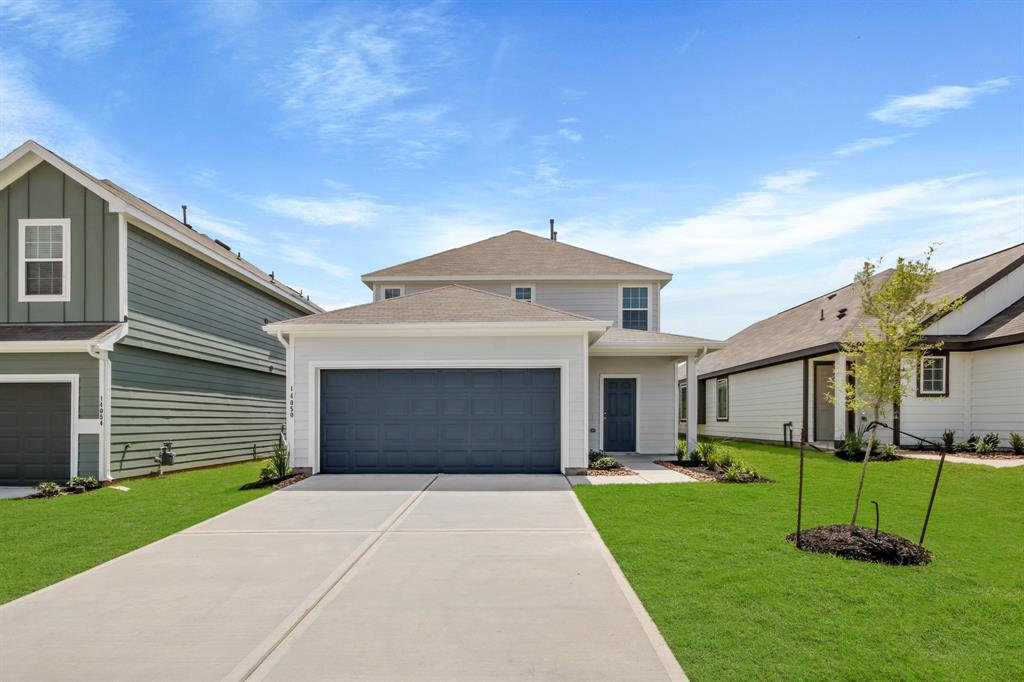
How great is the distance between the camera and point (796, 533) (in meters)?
7.30

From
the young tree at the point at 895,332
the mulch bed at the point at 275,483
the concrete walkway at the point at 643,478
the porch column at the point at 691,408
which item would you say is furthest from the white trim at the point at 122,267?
the young tree at the point at 895,332

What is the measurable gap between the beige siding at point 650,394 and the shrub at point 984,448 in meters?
6.97

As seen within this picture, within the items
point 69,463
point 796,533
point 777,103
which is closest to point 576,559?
point 796,533

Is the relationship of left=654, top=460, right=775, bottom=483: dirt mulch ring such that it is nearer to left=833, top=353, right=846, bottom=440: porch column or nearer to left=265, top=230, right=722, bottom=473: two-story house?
left=265, top=230, right=722, bottom=473: two-story house

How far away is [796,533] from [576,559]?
8.89 ft

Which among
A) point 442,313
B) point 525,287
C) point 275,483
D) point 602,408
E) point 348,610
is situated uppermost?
point 525,287

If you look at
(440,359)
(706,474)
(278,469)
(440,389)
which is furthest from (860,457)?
(278,469)

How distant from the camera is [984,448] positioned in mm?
14914

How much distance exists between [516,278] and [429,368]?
25.3 feet

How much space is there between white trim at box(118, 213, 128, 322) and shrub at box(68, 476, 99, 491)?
3.13 metres

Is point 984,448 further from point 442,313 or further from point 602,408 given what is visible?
point 442,313

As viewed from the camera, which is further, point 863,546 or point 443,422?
point 443,422

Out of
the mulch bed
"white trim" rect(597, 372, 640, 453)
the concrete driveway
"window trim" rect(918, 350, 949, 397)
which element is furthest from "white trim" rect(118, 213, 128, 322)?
"window trim" rect(918, 350, 949, 397)

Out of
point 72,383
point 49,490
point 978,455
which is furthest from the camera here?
point 978,455
